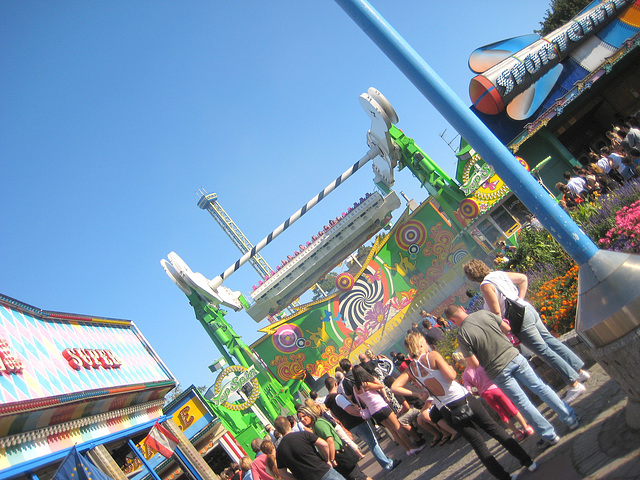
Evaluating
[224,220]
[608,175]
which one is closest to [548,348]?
[608,175]

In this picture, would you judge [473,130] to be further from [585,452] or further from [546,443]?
[546,443]

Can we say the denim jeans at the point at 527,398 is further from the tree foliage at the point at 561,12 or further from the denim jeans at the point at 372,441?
the tree foliage at the point at 561,12

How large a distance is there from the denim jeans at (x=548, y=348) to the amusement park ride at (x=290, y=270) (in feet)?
48.2

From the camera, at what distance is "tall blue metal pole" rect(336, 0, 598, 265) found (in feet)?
13.4

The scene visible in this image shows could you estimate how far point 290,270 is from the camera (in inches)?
848

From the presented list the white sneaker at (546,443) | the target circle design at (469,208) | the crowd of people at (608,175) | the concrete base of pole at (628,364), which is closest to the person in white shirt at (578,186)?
the crowd of people at (608,175)

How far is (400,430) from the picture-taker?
7.49 meters

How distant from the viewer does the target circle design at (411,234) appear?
20580 millimetres

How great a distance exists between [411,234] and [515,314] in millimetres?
15664

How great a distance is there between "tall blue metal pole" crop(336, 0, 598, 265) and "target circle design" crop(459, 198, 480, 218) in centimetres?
1539

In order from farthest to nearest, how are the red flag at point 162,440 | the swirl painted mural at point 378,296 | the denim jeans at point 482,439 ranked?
the swirl painted mural at point 378,296 → the red flag at point 162,440 → the denim jeans at point 482,439

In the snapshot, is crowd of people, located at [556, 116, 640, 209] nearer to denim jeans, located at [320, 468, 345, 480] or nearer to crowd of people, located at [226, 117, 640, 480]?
crowd of people, located at [226, 117, 640, 480]

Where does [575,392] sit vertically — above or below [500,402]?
→ below

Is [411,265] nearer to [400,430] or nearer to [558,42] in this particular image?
[558,42]
